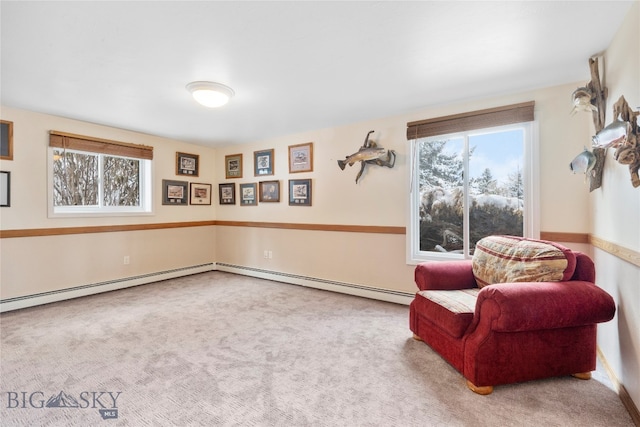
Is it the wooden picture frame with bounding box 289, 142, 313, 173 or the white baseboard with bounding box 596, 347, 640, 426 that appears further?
the wooden picture frame with bounding box 289, 142, 313, 173

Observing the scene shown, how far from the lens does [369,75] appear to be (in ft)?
8.14

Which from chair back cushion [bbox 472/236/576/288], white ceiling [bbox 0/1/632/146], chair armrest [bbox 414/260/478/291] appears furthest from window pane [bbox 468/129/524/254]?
chair armrest [bbox 414/260/478/291]

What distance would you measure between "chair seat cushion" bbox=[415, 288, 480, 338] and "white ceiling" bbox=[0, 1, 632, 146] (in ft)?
5.68

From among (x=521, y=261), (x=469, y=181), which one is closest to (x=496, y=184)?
(x=469, y=181)

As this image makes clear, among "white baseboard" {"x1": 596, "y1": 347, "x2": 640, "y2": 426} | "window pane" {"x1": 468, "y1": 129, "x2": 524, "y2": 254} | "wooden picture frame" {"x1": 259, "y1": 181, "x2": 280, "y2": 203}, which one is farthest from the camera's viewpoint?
"wooden picture frame" {"x1": 259, "y1": 181, "x2": 280, "y2": 203}

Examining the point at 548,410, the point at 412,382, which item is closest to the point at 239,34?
the point at 412,382

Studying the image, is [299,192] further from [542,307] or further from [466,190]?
[542,307]

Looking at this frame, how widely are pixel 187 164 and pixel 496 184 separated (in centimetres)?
433

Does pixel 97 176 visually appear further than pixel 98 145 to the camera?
Yes

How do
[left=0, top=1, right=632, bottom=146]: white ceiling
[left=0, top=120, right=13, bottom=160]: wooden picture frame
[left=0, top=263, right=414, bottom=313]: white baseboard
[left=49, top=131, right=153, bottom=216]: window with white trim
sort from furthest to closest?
1. [left=49, top=131, right=153, bottom=216]: window with white trim
2. [left=0, top=263, right=414, bottom=313]: white baseboard
3. [left=0, top=120, right=13, bottom=160]: wooden picture frame
4. [left=0, top=1, right=632, bottom=146]: white ceiling

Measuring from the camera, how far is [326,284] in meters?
4.09

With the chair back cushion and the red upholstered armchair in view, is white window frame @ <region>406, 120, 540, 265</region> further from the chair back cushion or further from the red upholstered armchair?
the red upholstered armchair

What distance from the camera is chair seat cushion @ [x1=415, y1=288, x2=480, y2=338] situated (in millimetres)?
1960

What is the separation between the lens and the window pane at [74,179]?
363 centimetres
